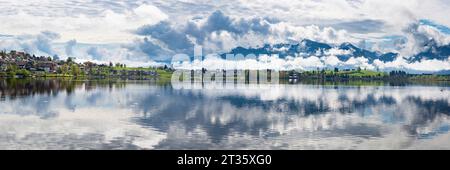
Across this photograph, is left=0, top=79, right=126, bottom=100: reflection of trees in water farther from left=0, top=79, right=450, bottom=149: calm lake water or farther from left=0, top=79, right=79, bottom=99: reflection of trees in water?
left=0, top=79, right=450, bottom=149: calm lake water

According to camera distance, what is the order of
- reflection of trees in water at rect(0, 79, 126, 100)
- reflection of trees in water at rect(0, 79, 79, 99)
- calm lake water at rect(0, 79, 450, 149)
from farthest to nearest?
reflection of trees in water at rect(0, 79, 126, 100)
reflection of trees in water at rect(0, 79, 79, 99)
calm lake water at rect(0, 79, 450, 149)

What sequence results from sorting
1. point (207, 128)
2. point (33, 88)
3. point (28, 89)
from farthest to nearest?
1. point (33, 88)
2. point (28, 89)
3. point (207, 128)

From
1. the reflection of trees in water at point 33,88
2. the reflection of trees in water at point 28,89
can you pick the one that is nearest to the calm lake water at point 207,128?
the reflection of trees in water at point 28,89

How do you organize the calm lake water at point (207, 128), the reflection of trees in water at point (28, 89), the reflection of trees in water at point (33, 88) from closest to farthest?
the calm lake water at point (207, 128), the reflection of trees in water at point (28, 89), the reflection of trees in water at point (33, 88)

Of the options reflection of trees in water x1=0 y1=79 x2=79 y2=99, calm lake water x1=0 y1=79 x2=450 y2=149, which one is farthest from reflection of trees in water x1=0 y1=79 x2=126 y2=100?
calm lake water x1=0 y1=79 x2=450 y2=149

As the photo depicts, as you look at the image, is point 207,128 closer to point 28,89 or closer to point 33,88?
point 28,89

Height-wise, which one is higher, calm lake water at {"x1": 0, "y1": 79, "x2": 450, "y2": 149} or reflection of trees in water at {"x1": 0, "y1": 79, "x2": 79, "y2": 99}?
reflection of trees in water at {"x1": 0, "y1": 79, "x2": 79, "y2": 99}

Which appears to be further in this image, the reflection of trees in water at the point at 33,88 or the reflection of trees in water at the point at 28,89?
the reflection of trees in water at the point at 33,88

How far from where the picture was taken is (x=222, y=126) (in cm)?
5681

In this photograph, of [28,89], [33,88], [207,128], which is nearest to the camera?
[207,128]

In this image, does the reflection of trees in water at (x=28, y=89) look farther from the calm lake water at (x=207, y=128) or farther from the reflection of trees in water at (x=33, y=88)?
the calm lake water at (x=207, y=128)

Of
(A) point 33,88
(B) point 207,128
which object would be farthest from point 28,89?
(B) point 207,128
